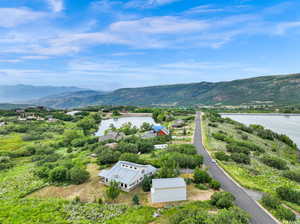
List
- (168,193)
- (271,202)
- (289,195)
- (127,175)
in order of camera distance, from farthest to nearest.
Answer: (127,175), (168,193), (289,195), (271,202)

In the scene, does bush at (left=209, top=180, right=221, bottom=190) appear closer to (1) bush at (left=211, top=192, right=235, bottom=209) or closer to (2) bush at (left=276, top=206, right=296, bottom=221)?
(1) bush at (left=211, top=192, right=235, bottom=209)

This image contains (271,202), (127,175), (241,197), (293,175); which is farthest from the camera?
(293,175)

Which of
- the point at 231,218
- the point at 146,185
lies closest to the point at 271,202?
the point at 231,218

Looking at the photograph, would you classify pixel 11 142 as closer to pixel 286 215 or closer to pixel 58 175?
pixel 58 175

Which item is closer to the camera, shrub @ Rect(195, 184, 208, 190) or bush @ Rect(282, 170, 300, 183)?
shrub @ Rect(195, 184, 208, 190)

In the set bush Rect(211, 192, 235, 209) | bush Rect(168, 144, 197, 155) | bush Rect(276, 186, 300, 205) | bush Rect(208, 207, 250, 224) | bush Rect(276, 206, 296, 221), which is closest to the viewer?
bush Rect(208, 207, 250, 224)

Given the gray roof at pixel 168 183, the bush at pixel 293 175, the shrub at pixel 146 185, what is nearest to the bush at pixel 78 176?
the shrub at pixel 146 185

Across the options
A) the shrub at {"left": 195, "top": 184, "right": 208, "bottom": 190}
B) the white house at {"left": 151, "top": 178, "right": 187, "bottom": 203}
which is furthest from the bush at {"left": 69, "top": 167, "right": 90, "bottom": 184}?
the shrub at {"left": 195, "top": 184, "right": 208, "bottom": 190}
